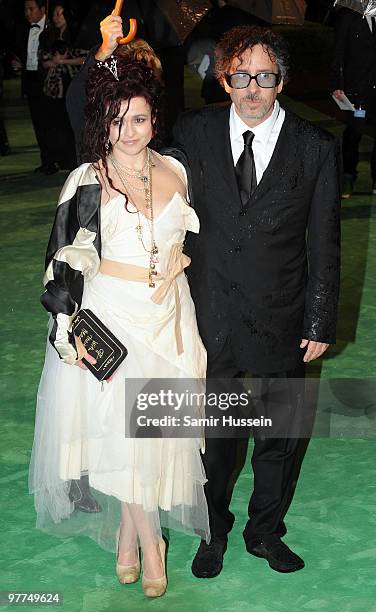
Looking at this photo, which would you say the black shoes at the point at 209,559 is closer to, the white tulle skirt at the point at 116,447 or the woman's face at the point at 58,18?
the white tulle skirt at the point at 116,447

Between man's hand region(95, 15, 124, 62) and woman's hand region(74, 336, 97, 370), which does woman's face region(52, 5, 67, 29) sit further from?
woman's hand region(74, 336, 97, 370)

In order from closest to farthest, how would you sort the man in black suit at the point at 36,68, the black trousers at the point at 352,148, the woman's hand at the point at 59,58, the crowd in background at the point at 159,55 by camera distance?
the crowd in background at the point at 159,55
the black trousers at the point at 352,148
the woman's hand at the point at 59,58
the man in black suit at the point at 36,68

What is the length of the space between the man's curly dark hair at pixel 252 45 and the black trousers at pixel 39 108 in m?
8.40

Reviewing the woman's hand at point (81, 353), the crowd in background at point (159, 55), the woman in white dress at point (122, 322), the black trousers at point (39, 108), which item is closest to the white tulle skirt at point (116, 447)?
the woman in white dress at point (122, 322)

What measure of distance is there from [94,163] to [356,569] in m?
1.93

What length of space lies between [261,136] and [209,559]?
5.59 ft

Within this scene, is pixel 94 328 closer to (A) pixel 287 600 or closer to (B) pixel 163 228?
(B) pixel 163 228

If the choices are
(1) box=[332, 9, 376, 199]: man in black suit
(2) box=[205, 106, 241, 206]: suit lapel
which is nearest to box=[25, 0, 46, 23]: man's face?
(1) box=[332, 9, 376, 199]: man in black suit

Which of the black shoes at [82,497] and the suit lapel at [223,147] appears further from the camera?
the black shoes at [82,497]

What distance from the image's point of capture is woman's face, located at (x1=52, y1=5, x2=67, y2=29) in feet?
37.8

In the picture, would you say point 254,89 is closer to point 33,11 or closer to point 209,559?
point 209,559

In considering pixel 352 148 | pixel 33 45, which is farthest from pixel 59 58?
pixel 352 148

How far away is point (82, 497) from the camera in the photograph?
13.7 ft

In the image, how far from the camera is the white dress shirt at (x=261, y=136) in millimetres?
3932
